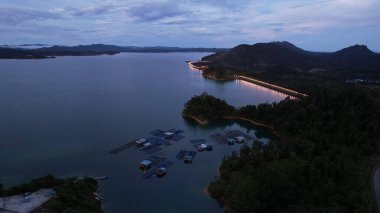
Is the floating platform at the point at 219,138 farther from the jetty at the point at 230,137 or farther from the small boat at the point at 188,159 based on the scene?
the small boat at the point at 188,159

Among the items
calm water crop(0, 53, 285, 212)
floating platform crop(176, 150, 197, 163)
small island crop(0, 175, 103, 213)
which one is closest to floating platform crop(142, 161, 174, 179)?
calm water crop(0, 53, 285, 212)

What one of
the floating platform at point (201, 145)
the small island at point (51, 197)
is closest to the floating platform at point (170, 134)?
the floating platform at point (201, 145)

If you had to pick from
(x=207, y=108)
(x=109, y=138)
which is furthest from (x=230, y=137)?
(x=109, y=138)

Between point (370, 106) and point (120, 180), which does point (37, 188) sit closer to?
point (120, 180)

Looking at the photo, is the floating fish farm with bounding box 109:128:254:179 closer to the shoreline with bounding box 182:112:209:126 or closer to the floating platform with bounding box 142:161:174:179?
the floating platform with bounding box 142:161:174:179

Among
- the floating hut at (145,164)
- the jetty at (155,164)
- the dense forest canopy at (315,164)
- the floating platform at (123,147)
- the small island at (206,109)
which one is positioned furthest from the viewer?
the small island at (206,109)

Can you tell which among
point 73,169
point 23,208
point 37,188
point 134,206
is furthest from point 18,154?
point 134,206

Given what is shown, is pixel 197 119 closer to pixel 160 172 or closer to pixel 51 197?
pixel 160 172

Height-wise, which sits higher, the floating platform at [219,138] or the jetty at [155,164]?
the jetty at [155,164]
